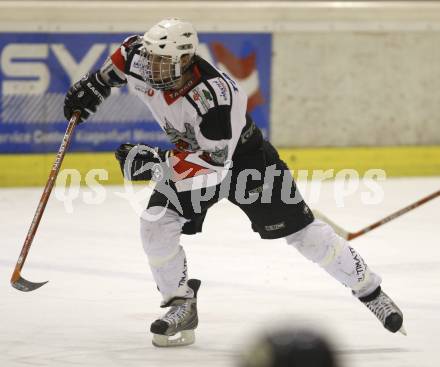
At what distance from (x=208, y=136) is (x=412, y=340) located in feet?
3.23

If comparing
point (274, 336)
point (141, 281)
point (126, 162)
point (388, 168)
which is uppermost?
point (274, 336)

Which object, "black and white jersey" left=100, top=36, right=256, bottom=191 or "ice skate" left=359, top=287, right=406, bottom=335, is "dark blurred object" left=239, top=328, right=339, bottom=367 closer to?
"black and white jersey" left=100, top=36, right=256, bottom=191

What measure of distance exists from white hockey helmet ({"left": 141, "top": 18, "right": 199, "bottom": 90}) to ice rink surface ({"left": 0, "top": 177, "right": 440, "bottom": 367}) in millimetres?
826

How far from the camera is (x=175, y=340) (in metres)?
3.51

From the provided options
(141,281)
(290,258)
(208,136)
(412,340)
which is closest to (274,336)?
(208,136)

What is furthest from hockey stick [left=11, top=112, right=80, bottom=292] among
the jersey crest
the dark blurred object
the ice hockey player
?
the dark blurred object

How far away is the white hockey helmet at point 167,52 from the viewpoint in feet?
10.7

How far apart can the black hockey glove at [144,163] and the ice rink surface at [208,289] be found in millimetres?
559

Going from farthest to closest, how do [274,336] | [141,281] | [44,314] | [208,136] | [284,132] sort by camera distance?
[284,132] → [141,281] → [44,314] → [208,136] → [274,336]

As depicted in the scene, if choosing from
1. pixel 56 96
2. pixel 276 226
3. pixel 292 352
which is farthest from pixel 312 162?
pixel 292 352

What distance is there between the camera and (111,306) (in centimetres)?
405

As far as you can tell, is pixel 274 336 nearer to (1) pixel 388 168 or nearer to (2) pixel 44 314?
(2) pixel 44 314

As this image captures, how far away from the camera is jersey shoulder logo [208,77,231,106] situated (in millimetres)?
3314

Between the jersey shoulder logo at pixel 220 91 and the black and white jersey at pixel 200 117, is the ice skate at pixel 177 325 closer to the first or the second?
the black and white jersey at pixel 200 117
